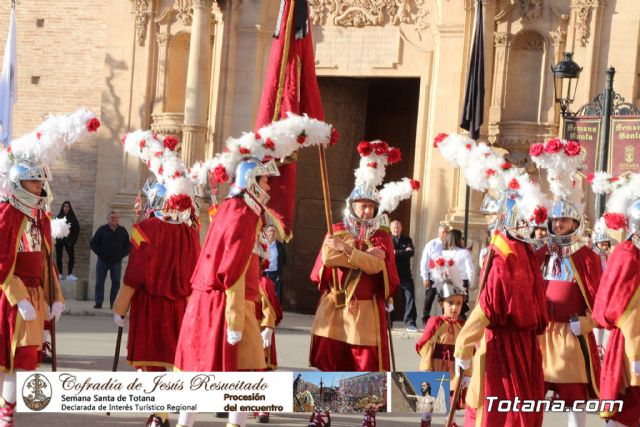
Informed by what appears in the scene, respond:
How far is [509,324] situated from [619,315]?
122 centimetres

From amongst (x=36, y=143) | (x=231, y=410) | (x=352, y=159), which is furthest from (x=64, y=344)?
(x=352, y=159)

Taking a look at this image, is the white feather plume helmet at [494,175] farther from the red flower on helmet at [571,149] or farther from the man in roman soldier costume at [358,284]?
the man in roman soldier costume at [358,284]

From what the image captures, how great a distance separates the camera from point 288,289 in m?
23.8

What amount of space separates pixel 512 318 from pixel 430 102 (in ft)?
42.7

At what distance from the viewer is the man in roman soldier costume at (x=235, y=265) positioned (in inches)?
346

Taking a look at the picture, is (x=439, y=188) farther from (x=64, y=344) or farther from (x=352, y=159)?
(x=64, y=344)

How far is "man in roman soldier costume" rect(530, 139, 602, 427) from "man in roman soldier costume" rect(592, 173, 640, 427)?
231 mm

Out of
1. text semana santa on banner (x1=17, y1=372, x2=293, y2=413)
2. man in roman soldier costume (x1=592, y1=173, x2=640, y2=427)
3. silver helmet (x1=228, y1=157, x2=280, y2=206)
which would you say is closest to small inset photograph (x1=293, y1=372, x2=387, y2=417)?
text semana santa on banner (x1=17, y1=372, x2=293, y2=413)

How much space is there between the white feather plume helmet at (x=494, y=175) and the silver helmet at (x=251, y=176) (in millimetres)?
1223

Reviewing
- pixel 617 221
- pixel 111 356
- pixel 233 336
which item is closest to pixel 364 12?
pixel 111 356

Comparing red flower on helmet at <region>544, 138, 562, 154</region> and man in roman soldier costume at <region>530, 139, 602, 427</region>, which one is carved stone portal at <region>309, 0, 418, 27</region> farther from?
red flower on helmet at <region>544, 138, 562, 154</region>

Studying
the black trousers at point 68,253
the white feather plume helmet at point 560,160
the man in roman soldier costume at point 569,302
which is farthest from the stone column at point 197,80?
the white feather plume helmet at point 560,160

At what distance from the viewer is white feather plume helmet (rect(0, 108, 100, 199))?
9.56 m

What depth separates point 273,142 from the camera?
9094 millimetres
